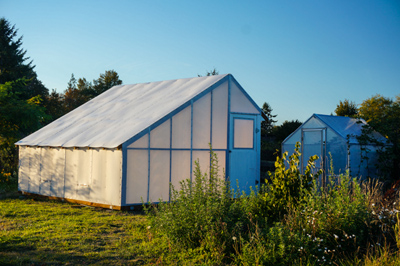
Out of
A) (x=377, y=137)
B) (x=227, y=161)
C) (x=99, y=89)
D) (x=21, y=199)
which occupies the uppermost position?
(x=99, y=89)

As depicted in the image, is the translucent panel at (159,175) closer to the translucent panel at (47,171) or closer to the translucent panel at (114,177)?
the translucent panel at (114,177)

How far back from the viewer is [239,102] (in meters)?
13.3

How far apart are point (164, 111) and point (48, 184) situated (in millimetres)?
4591

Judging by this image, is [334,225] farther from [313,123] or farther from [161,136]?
[313,123]

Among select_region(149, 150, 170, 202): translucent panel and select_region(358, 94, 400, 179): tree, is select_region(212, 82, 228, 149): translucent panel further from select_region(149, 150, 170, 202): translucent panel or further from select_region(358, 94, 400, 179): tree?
select_region(358, 94, 400, 179): tree

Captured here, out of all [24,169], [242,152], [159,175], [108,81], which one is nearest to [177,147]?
[159,175]

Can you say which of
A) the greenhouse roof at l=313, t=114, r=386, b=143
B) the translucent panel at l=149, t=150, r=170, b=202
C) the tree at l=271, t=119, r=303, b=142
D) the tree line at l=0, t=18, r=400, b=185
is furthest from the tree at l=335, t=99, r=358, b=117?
the translucent panel at l=149, t=150, r=170, b=202

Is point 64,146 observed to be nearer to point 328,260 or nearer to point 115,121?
point 115,121

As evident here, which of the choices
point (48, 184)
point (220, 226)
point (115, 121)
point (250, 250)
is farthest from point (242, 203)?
point (48, 184)

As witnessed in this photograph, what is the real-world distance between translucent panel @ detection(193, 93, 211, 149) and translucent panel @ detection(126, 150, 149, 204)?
1862 millimetres

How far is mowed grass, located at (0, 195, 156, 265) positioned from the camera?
230 inches

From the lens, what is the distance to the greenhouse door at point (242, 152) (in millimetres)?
13039

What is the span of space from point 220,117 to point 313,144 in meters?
5.06

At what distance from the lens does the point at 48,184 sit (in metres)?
13.1
